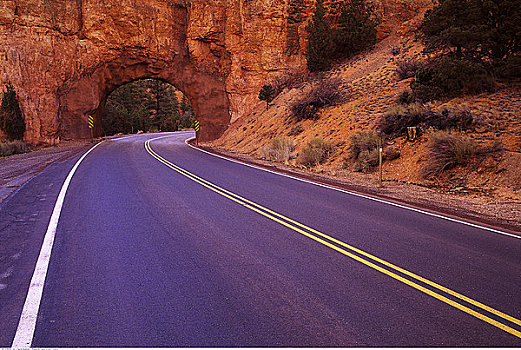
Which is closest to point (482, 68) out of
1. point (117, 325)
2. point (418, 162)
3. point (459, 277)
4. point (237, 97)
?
point (418, 162)

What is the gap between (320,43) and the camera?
31750 mm

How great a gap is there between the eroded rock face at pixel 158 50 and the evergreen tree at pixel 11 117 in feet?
8.52

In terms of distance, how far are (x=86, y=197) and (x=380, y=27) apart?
3354 centimetres

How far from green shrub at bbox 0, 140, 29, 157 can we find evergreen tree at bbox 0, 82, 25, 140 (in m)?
1.95

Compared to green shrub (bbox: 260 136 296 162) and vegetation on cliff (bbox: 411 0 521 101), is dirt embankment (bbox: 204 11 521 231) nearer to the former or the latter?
green shrub (bbox: 260 136 296 162)

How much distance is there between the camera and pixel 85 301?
13.6ft

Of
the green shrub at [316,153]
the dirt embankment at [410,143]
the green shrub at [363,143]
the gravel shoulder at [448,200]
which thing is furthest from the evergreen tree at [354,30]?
the gravel shoulder at [448,200]

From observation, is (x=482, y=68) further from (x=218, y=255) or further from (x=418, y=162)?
(x=218, y=255)

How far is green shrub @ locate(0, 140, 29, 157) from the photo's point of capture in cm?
2448

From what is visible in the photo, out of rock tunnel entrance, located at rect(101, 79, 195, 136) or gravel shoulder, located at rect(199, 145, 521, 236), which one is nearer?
gravel shoulder, located at rect(199, 145, 521, 236)

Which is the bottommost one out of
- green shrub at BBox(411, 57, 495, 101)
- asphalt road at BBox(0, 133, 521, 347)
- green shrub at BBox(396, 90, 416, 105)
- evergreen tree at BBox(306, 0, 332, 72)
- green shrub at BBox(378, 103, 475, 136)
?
asphalt road at BBox(0, 133, 521, 347)

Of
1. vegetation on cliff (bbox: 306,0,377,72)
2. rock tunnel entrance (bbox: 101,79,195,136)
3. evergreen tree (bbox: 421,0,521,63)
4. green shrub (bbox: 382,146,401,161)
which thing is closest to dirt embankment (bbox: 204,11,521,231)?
green shrub (bbox: 382,146,401,161)

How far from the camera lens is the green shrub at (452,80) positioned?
15898 mm

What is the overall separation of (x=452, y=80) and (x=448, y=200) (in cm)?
903
